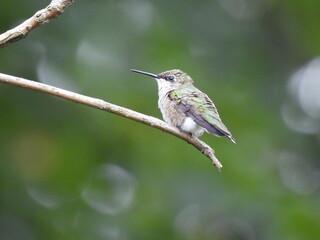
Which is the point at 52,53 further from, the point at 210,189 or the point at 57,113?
the point at 210,189

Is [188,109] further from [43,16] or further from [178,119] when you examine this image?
[43,16]

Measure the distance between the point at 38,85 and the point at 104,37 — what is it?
270 inches

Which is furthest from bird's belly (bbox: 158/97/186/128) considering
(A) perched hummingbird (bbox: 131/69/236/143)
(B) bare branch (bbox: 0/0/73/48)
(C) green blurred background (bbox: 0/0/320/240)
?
(C) green blurred background (bbox: 0/0/320/240)

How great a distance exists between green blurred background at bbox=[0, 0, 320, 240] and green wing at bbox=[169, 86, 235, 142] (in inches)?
124

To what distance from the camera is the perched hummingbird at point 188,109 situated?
16.4 ft

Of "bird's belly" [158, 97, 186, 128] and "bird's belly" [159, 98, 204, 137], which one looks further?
"bird's belly" [158, 97, 186, 128]

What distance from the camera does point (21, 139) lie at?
9227 mm

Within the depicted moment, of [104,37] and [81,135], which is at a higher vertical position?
[104,37]

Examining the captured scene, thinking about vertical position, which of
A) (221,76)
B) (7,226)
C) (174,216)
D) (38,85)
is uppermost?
(221,76)

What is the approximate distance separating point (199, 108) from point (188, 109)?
11 centimetres

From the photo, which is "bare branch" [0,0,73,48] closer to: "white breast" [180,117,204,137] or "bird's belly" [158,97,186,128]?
"white breast" [180,117,204,137]

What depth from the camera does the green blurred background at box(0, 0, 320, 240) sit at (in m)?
9.09

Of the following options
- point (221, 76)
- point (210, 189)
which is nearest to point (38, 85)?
point (210, 189)

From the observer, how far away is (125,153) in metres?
9.38
